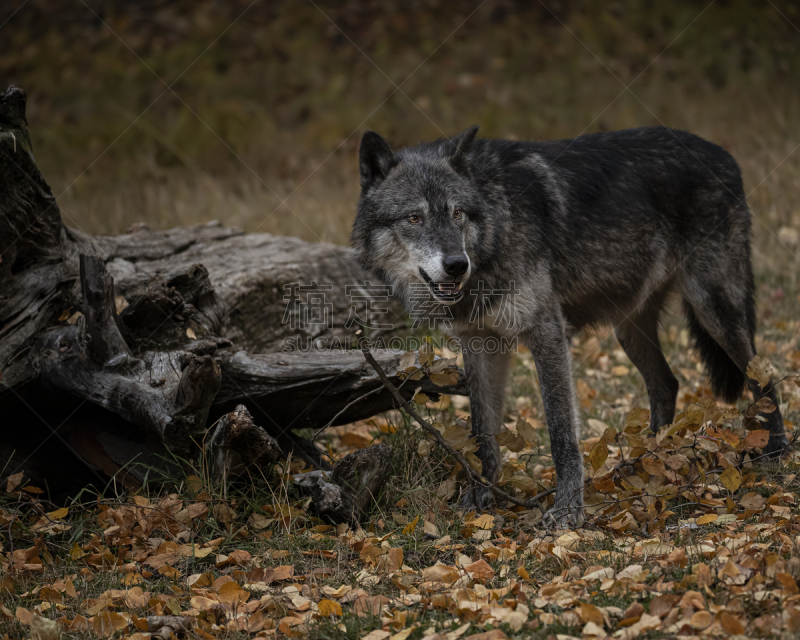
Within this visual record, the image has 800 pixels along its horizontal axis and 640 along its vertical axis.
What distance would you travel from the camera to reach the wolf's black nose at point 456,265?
3711 mm

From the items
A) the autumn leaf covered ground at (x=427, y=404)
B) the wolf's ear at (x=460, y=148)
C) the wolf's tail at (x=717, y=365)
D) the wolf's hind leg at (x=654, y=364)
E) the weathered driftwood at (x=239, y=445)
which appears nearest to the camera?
the autumn leaf covered ground at (x=427, y=404)

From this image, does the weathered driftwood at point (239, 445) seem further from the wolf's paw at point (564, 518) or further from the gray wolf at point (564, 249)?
the wolf's paw at point (564, 518)

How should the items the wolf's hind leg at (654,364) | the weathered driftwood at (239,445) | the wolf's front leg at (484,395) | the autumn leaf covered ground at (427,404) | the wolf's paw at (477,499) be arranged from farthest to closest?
the wolf's hind leg at (654,364), the wolf's front leg at (484,395), the wolf's paw at (477,499), the weathered driftwood at (239,445), the autumn leaf covered ground at (427,404)

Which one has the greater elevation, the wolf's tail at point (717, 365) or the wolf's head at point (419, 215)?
the wolf's head at point (419, 215)

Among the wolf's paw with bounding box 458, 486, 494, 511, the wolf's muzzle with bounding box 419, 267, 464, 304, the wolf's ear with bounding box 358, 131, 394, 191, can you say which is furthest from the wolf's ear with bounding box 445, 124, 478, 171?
the wolf's paw with bounding box 458, 486, 494, 511

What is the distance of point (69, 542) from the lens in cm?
369

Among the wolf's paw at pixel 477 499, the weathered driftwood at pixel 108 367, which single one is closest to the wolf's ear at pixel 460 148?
the weathered driftwood at pixel 108 367

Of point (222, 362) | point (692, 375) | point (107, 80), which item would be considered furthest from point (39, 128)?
point (692, 375)

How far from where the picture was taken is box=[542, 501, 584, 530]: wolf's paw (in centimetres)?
384

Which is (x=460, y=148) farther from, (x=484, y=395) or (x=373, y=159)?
(x=484, y=395)

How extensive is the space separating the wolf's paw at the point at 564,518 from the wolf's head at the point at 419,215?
1315mm

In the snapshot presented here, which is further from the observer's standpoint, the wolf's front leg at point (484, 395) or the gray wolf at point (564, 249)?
the wolf's front leg at point (484, 395)

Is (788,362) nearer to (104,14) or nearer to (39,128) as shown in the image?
(39,128)

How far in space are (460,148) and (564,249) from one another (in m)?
0.91
